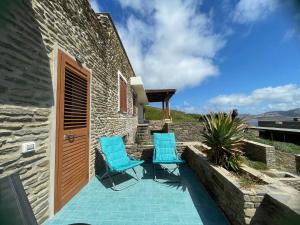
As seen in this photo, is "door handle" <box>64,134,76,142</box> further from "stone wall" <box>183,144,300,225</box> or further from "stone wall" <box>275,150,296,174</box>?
"stone wall" <box>275,150,296,174</box>

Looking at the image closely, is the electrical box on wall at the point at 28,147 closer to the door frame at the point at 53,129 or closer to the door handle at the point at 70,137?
the door frame at the point at 53,129

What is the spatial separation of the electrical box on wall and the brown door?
0.65 metres

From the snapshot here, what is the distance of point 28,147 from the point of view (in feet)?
9.12

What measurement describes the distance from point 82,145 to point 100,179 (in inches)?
43.7

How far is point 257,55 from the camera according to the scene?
1.16 metres

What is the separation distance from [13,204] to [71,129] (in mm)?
2660

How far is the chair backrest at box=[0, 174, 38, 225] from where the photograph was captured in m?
1.38

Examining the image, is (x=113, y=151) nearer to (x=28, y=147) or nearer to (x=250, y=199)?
(x=28, y=147)

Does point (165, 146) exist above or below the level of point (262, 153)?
above

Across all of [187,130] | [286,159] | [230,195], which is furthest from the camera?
[187,130]

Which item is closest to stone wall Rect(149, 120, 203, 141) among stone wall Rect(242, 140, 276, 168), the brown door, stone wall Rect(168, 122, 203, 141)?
stone wall Rect(168, 122, 203, 141)

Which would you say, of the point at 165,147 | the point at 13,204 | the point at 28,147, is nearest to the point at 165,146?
the point at 165,147

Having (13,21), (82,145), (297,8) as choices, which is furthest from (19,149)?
(297,8)

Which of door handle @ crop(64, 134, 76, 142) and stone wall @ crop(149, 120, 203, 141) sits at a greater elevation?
door handle @ crop(64, 134, 76, 142)
